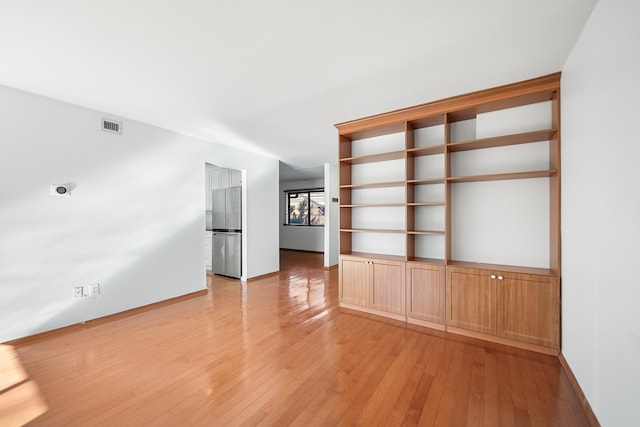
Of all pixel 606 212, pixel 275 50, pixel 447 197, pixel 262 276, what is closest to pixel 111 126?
pixel 275 50

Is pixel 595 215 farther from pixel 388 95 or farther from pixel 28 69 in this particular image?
pixel 28 69

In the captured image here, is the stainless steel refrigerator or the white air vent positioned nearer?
the white air vent

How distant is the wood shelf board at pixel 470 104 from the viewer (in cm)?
249

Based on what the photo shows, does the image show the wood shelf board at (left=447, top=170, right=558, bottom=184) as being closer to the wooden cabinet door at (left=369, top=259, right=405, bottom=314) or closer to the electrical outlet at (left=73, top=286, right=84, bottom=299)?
the wooden cabinet door at (left=369, top=259, right=405, bottom=314)

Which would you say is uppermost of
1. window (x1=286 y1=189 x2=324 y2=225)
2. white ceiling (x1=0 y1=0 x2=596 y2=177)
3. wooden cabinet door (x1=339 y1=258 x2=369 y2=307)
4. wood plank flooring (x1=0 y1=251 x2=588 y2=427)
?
white ceiling (x1=0 y1=0 x2=596 y2=177)

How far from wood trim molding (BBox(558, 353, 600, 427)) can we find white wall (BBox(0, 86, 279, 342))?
4.44 meters

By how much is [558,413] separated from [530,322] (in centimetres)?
94

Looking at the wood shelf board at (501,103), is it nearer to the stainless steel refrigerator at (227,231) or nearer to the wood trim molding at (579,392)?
the wood trim molding at (579,392)

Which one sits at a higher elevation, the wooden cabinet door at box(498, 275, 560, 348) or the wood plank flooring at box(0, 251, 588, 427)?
the wooden cabinet door at box(498, 275, 560, 348)

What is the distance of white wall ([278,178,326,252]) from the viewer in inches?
345

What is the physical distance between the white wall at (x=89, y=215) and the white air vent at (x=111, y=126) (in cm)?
6

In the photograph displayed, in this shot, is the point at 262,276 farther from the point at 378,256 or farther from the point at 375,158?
the point at 375,158

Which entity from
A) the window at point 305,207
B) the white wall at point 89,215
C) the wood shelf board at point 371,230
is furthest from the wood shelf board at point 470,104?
the window at point 305,207

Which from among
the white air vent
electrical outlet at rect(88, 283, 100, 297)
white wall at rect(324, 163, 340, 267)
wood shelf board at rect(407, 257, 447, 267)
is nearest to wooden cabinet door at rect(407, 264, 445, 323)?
wood shelf board at rect(407, 257, 447, 267)
